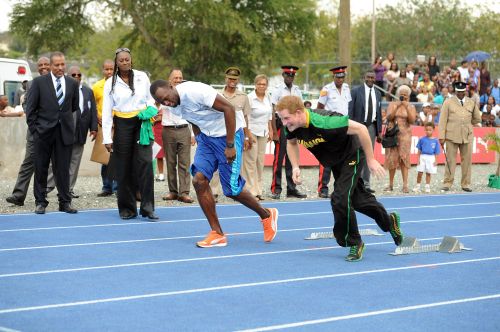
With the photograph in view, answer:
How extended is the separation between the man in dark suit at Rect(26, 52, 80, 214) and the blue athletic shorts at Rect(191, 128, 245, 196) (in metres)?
2.79

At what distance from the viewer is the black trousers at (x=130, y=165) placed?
12.4m

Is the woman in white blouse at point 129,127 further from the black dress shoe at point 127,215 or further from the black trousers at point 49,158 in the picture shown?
the black trousers at point 49,158

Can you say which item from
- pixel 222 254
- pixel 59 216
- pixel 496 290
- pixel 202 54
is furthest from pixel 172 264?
pixel 202 54

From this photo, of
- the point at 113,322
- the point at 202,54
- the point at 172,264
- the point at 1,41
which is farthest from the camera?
the point at 1,41

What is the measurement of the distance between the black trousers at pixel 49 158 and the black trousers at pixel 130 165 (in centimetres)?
66

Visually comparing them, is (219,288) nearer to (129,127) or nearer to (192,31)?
(129,127)

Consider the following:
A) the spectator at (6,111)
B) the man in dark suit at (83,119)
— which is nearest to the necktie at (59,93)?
the man in dark suit at (83,119)

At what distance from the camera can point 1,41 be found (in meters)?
123

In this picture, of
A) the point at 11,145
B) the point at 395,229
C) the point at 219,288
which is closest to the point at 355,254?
the point at 395,229

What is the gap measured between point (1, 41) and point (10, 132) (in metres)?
108

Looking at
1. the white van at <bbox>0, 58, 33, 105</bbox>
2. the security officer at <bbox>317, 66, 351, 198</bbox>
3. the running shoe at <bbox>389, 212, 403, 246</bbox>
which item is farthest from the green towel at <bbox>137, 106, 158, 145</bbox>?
the white van at <bbox>0, 58, 33, 105</bbox>

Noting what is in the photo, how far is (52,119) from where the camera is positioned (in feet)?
41.4

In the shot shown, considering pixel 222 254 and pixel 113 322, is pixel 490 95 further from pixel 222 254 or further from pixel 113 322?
pixel 113 322

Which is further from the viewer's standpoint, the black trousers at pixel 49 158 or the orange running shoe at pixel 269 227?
the black trousers at pixel 49 158
